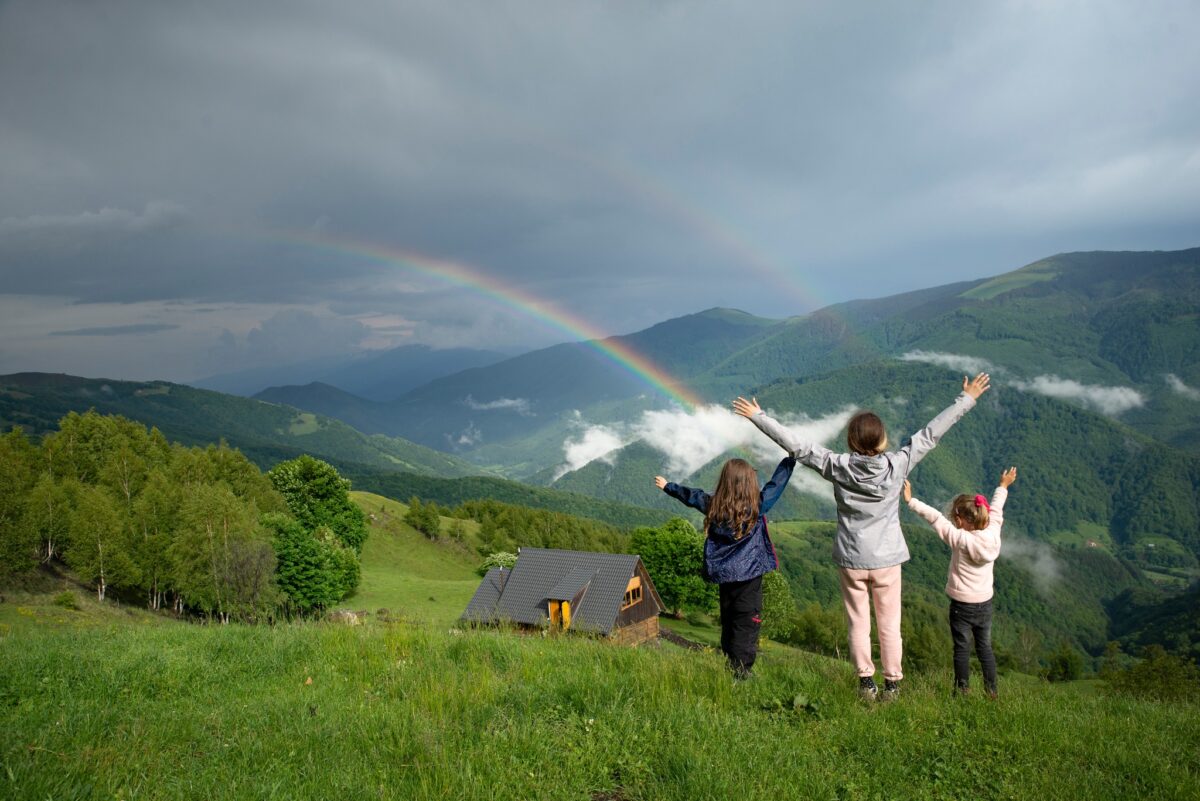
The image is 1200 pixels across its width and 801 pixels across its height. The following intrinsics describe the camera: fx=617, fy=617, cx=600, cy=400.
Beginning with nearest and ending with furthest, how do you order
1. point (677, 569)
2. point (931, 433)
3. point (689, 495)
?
point (931, 433) < point (689, 495) < point (677, 569)

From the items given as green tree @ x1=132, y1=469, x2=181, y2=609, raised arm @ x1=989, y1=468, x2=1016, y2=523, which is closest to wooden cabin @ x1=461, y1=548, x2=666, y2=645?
green tree @ x1=132, y1=469, x2=181, y2=609

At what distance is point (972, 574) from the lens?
716 centimetres

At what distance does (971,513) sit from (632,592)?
34.6 metres

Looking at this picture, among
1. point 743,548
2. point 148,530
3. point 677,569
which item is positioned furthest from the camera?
point 677,569

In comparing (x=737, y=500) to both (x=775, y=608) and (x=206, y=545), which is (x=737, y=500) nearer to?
(x=206, y=545)

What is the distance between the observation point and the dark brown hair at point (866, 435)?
6516 millimetres

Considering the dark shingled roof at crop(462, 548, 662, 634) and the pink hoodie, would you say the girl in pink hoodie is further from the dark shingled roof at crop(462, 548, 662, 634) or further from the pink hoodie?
the dark shingled roof at crop(462, 548, 662, 634)

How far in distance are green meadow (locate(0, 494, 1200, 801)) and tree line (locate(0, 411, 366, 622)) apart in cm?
2346

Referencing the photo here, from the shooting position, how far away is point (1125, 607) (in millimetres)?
194250

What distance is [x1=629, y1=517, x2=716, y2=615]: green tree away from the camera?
65000 mm

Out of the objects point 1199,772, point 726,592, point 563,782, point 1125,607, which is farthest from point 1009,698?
point 1125,607

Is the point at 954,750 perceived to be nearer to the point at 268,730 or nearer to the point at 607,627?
the point at 268,730

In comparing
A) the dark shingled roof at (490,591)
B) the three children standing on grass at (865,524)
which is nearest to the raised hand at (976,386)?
the three children standing on grass at (865,524)

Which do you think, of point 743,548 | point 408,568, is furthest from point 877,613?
point 408,568
